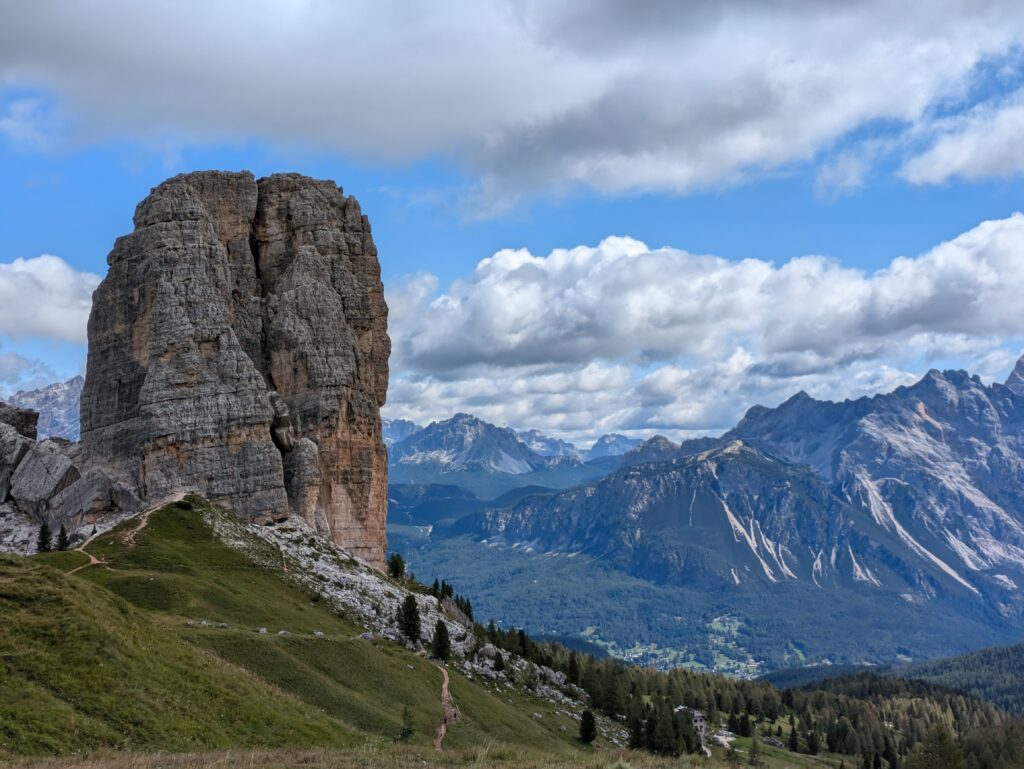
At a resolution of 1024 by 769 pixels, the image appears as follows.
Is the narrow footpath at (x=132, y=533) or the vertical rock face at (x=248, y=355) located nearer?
the narrow footpath at (x=132, y=533)

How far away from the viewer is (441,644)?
92938 mm

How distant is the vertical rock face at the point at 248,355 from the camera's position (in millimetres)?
112688

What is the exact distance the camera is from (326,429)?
4966 inches

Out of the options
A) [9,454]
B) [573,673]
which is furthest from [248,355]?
[573,673]

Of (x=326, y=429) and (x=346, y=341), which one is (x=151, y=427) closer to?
(x=326, y=429)

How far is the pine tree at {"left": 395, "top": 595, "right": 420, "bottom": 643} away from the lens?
9325 cm

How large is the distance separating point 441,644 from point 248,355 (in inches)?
2324

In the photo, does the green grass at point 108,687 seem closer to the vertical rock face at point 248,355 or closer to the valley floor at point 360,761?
the valley floor at point 360,761

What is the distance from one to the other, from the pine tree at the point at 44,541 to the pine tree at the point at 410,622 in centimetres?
4268

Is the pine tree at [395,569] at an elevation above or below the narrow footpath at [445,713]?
above

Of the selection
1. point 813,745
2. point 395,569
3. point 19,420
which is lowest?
point 813,745

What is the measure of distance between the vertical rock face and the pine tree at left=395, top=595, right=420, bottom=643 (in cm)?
2893

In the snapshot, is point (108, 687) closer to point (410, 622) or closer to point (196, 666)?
point (196, 666)

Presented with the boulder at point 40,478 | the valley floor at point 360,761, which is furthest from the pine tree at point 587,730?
the boulder at point 40,478
